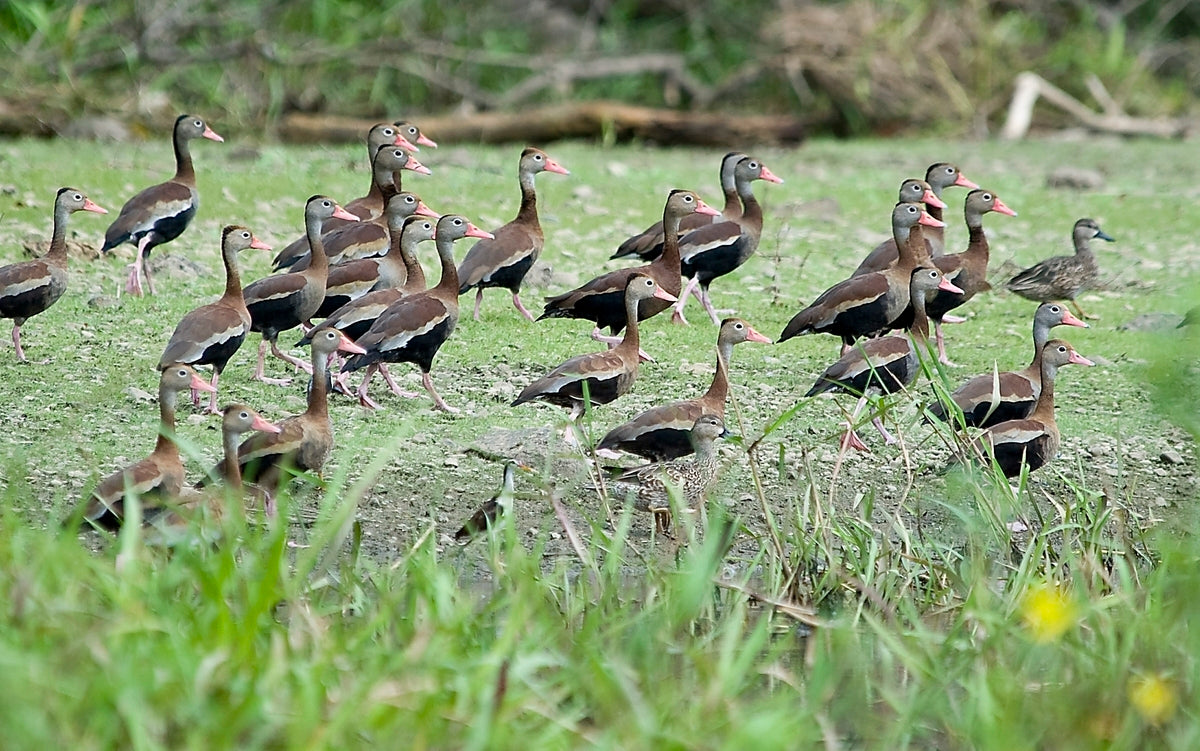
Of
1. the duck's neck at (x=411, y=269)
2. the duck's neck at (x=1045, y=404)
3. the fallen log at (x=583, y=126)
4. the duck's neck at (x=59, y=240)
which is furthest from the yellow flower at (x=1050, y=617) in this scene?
the fallen log at (x=583, y=126)

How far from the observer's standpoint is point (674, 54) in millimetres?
17219

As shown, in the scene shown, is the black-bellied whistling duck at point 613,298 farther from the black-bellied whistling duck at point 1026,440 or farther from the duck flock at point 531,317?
the black-bellied whistling duck at point 1026,440

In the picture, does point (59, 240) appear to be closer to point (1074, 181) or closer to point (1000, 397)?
point (1000, 397)

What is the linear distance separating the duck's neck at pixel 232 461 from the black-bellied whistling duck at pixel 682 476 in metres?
1.38

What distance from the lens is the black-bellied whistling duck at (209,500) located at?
441 cm

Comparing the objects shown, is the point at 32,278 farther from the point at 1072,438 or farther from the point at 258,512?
the point at 1072,438

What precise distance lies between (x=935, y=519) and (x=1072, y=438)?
1234 mm

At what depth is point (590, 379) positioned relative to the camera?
6.91m

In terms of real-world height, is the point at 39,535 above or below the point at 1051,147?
above

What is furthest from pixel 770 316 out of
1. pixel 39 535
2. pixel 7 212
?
pixel 39 535

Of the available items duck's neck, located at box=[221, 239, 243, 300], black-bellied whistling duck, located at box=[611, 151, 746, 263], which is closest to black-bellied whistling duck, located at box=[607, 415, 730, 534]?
duck's neck, located at box=[221, 239, 243, 300]

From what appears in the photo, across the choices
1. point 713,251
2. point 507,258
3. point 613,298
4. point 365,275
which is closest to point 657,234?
point 713,251

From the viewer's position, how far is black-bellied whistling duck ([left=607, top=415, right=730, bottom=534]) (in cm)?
607

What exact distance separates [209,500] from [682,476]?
1942 millimetres
